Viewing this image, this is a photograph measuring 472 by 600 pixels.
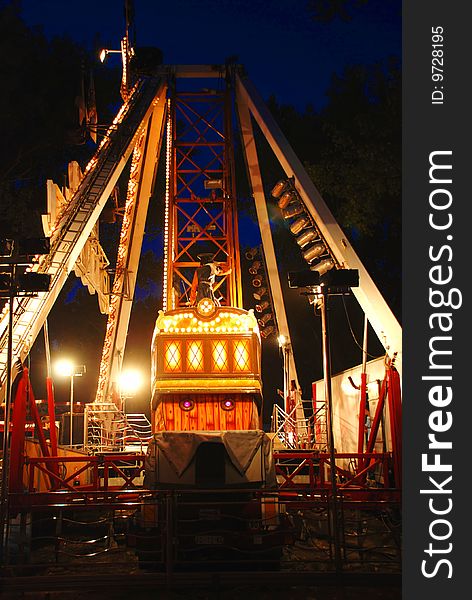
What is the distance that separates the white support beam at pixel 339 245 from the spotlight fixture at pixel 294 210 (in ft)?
0.76

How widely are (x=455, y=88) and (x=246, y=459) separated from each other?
7046mm

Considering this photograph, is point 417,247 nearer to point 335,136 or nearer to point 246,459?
point 246,459

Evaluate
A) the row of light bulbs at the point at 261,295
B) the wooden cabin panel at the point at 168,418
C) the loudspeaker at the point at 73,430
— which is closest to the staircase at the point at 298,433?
the row of light bulbs at the point at 261,295

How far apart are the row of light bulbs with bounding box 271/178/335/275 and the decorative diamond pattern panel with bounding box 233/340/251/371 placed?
3.77 m

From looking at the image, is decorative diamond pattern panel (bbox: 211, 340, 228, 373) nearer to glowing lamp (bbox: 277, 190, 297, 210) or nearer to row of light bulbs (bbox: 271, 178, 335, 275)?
row of light bulbs (bbox: 271, 178, 335, 275)

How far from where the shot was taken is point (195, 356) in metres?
16.3

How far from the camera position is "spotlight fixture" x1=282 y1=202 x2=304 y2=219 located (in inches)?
805

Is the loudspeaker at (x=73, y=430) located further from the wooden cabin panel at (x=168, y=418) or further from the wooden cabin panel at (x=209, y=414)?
the wooden cabin panel at (x=209, y=414)

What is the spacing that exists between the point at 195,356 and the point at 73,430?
9404 mm

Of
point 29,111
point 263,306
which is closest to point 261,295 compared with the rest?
point 263,306

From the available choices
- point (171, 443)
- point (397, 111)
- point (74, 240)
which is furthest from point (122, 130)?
point (171, 443)

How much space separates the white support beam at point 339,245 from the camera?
16484mm

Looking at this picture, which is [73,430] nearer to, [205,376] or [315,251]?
[205,376]

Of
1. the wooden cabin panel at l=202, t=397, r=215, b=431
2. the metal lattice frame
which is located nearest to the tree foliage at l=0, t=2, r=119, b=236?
the metal lattice frame
